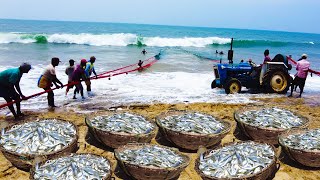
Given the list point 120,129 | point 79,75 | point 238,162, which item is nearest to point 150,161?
point 120,129

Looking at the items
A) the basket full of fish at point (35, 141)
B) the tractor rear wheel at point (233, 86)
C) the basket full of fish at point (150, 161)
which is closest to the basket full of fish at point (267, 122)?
the basket full of fish at point (150, 161)

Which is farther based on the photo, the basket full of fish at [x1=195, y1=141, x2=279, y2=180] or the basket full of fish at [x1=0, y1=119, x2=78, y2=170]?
the basket full of fish at [x1=0, y1=119, x2=78, y2=170]

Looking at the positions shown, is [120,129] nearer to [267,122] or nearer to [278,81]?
[267,122]

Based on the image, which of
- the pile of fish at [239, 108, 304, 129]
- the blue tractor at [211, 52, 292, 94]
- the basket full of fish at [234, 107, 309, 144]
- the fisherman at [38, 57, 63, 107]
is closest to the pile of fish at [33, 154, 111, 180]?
the basket full of fish at [234, 107, 309, 144]

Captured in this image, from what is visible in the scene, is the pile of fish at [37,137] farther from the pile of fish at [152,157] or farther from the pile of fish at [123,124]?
the pile of fish at [152,157]

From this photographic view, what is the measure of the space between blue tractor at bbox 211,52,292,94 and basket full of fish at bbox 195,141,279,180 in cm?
688

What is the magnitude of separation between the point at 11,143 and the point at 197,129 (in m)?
4.09

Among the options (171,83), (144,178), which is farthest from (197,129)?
(171,83)

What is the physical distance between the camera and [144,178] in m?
5.51

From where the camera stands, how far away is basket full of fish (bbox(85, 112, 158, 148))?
22.2 feet

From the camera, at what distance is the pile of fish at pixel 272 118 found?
761 cm

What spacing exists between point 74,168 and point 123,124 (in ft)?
6.83

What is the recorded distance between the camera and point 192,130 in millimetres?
7062

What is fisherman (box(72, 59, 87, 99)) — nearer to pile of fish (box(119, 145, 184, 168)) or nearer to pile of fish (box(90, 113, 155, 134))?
pile of fish (box(90, 113, 155, 134))
